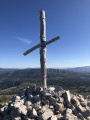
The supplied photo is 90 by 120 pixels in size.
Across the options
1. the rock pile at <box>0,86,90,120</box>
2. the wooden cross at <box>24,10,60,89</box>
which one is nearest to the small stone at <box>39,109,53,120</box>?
the rock pile at <box>0,86,90,120</box>

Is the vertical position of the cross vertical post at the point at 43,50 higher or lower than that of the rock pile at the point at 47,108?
higher

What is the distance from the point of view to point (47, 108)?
7.68 m

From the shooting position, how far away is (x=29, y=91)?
9.66 m

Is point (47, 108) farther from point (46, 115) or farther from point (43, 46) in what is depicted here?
point (43, 46)

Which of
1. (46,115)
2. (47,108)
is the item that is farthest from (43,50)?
(46,115)

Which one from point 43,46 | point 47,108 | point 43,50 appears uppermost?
point 43,46

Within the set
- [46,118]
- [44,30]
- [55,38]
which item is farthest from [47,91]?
[44,30]

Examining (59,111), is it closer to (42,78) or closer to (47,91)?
(47,91)

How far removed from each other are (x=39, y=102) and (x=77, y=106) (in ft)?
7.50

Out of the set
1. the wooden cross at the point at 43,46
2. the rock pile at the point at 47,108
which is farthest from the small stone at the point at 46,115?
the wooden cross at the point at 43,46

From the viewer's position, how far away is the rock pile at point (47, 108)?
712cm

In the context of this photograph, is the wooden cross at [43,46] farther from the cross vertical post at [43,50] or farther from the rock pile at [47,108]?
the rock pile at [47,108]

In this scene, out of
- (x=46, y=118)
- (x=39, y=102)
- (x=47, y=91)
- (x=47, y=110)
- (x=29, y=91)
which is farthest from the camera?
(x=29, y=91)

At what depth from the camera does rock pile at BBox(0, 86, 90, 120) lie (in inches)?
280
